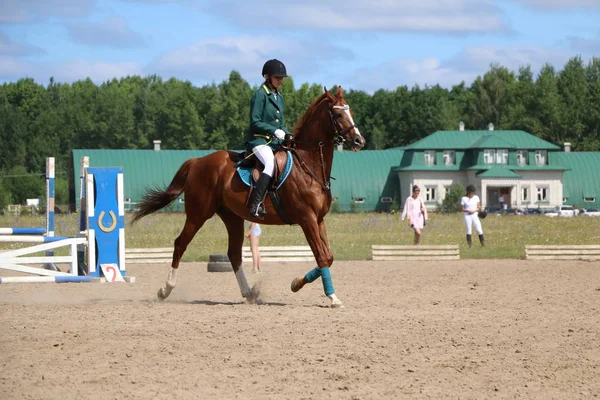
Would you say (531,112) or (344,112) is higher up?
(531,112)

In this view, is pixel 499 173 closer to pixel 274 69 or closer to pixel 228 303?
pixel 228 303

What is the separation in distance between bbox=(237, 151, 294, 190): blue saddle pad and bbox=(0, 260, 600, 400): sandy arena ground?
5.07 feet

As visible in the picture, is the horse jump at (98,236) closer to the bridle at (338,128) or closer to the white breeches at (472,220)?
the bridle at (338,128)

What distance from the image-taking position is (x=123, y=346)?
8.16 m

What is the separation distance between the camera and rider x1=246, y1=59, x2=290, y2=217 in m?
11.3

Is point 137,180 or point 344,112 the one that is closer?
point 344,112

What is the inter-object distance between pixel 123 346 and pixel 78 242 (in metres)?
7.53

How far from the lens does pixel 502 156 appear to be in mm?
75375

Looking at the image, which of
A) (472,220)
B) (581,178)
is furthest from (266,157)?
(581,178)

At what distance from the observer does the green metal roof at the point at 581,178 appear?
2899 inches

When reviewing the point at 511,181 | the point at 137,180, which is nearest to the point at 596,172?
the point at 511,181

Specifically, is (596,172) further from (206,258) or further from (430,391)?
(430,391)

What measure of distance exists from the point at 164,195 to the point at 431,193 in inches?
2523

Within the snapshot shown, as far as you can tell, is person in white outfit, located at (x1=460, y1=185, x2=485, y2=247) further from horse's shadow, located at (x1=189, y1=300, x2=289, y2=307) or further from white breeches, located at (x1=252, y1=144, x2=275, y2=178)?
white breeches, located at (x1=252, y1=144, x2=275, y2=178)
